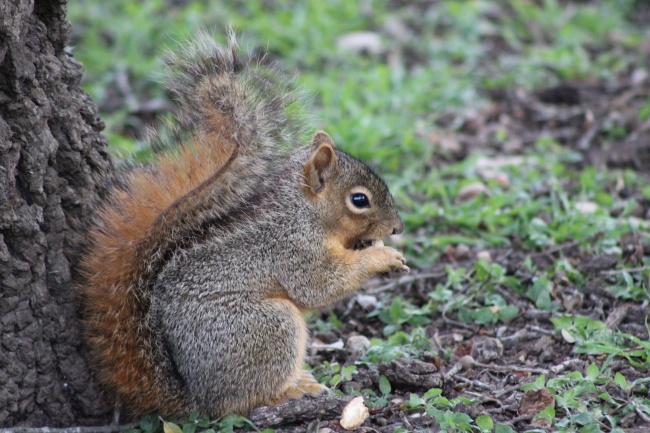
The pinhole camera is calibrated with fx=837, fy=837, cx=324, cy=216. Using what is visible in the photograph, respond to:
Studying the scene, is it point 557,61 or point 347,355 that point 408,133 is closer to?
point 557,61

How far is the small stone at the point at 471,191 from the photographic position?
367cm

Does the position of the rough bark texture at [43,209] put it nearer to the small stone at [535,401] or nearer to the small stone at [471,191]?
the small stone at [535,401]

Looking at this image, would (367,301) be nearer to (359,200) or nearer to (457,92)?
(359,200)

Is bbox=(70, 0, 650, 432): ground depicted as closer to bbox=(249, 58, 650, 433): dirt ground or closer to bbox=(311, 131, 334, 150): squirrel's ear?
bbox=(249, 58, 650, 433): dirt ground

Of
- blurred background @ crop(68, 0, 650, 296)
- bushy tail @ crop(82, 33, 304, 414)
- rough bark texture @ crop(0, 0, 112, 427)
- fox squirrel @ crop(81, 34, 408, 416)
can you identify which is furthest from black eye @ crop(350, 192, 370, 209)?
rough bark texture @ crop(0, 0, 112, 427)

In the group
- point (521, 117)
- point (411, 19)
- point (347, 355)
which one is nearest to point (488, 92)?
point (521, 117)

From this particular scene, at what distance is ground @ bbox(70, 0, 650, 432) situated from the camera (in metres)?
2.38

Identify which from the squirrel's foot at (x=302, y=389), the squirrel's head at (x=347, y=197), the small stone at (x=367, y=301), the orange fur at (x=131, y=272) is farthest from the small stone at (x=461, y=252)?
the orange fur at (x=131, y=272)

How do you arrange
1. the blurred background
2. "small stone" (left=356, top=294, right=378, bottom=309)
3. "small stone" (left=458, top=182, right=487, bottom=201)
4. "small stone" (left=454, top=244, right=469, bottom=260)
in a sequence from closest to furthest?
→ "small stone" (left=356, top=294, right=378, bottom=309), "small stone" (left=454, top=244, right=469, bottom=260), the blurred background, "small stone" (left=458, top=182, right=487, bottom=201)

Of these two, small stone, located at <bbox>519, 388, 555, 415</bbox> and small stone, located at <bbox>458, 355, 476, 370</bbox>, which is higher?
small stone, located at <bbox>458, 355, 476, 370</bbox>

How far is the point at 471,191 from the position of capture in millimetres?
3684

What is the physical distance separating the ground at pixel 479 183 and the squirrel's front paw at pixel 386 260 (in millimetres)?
241

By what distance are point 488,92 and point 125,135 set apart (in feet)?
6.75

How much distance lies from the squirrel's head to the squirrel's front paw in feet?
0.32
